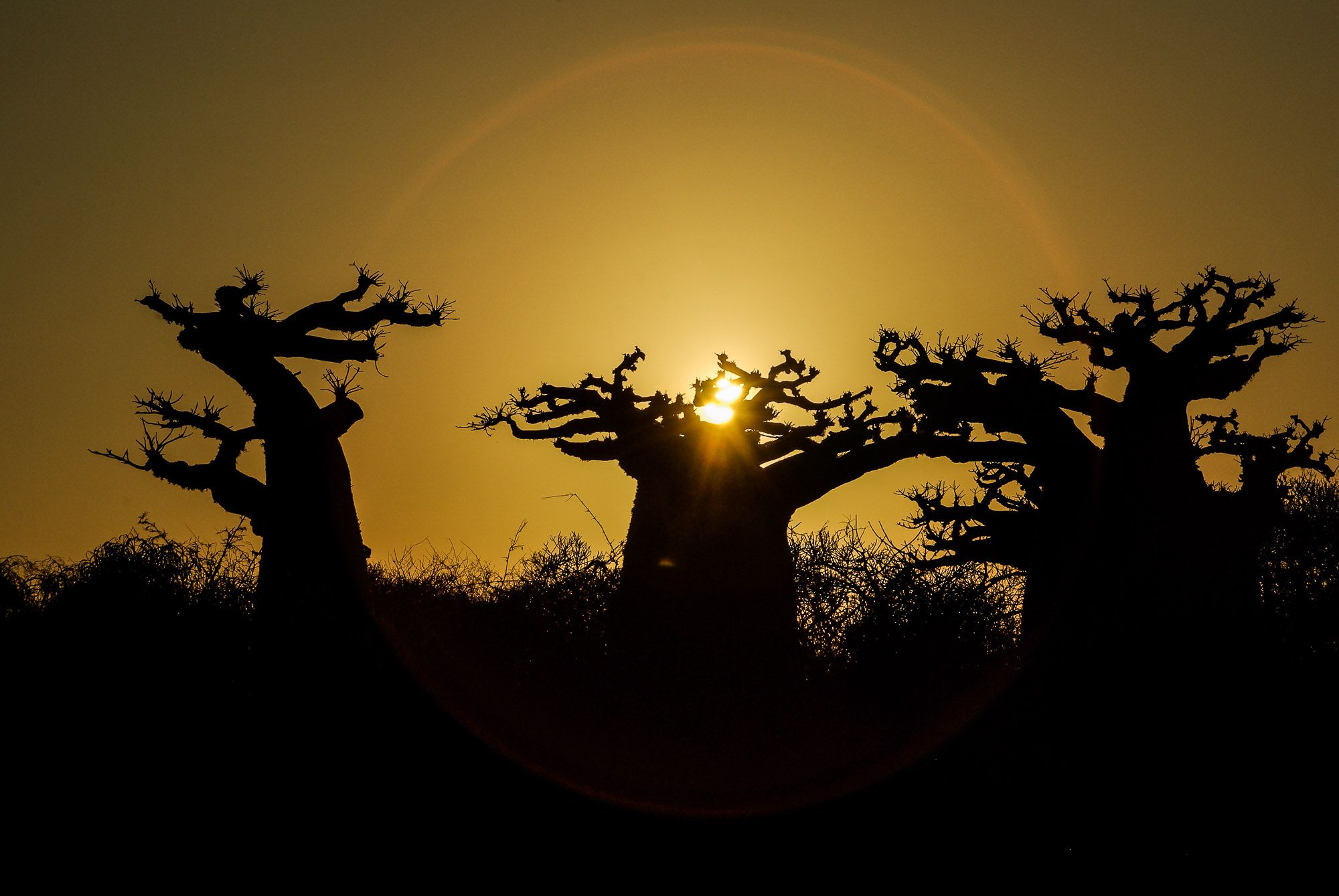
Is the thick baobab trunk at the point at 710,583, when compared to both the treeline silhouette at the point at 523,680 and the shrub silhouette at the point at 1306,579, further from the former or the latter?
the shrub silhouette at the point at 1306,579

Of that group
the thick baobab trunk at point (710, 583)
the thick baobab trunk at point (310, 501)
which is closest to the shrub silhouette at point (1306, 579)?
the thick baobab trunk at point (710, 583)

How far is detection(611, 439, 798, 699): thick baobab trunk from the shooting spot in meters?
10.7

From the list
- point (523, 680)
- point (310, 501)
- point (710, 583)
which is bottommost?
point (523, 680)

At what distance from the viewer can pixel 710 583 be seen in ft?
40.8

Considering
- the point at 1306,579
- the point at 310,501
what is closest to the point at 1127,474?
the point at 1306,579

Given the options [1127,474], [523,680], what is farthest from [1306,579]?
[523,680]

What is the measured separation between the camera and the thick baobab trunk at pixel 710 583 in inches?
422

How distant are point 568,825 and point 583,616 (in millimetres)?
4196

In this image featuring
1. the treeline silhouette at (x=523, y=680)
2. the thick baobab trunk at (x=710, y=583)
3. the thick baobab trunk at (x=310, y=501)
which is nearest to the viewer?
the treeline silhouette at (x=523, y=680)

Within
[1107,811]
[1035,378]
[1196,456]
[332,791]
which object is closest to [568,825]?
[332,791]

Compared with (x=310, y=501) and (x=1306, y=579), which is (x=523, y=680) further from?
(x=1306, y=579)

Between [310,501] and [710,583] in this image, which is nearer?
[310,501]

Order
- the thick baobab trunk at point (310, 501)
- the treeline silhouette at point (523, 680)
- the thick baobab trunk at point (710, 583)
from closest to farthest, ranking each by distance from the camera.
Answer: the treeline silhouette at point (523, 680) < the thick baobab trunk at point (310, 501) < the thick baobab trunk at point (710, 583)

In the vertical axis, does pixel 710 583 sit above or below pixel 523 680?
above
